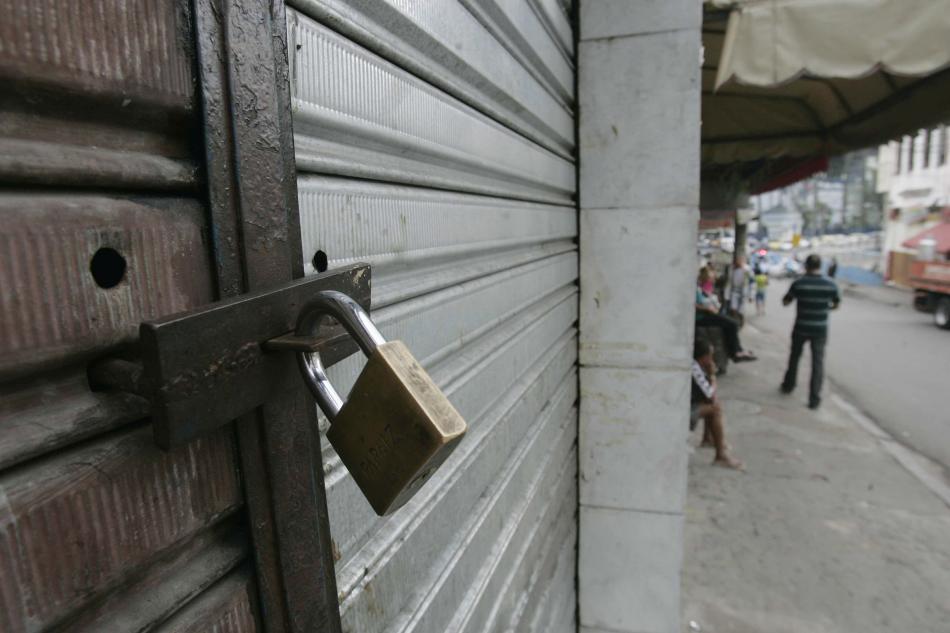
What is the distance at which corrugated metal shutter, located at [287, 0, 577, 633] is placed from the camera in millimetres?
955

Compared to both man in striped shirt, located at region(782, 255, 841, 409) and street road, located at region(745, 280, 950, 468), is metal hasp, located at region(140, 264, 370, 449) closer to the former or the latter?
street road, located at region(745, 280, 950, 468)

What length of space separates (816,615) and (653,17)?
12.8 ft

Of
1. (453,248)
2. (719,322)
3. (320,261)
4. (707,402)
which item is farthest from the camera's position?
(719,322)

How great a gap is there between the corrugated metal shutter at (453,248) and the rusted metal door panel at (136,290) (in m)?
0.18

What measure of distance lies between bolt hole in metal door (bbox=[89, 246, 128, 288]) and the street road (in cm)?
783

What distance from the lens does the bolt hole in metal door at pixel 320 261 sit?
867 mm

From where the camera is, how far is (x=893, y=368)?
9953mm

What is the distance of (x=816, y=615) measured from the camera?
3719mm

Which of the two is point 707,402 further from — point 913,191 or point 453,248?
point 913,191

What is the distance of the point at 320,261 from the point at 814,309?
8.13 metres

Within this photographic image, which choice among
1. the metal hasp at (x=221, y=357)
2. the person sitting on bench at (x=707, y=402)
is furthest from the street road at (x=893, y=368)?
the metal hasp at (x=221, y=357)

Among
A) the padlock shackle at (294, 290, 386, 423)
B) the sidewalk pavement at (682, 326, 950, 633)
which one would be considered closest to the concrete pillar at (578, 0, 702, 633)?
the sidewalk pavement at (682, 326, 950, 633)

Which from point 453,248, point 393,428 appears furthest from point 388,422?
point 453,248

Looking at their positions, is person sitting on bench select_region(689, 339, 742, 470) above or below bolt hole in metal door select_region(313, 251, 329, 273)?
below
